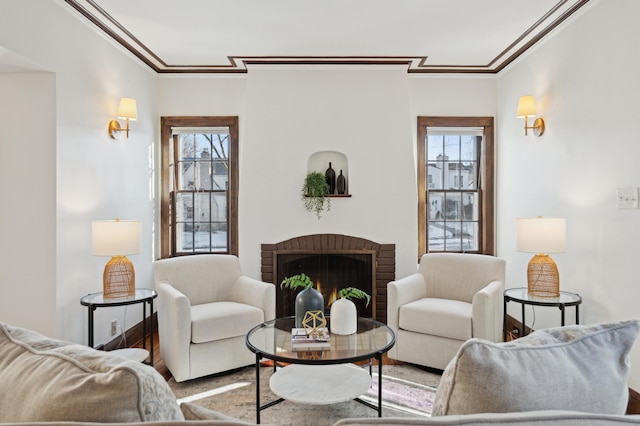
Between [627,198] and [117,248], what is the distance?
341cm

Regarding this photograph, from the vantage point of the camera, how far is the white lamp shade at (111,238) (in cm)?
318

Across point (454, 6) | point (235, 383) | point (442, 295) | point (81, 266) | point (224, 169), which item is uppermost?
point (454, 6)

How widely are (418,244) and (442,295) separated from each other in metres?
1.11

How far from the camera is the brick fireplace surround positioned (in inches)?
181

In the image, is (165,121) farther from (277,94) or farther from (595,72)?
(595,72)

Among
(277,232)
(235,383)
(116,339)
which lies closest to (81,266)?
(116,339)

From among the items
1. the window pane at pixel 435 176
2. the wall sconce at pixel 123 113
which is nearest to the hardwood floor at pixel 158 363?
the wall sconce at pixel 123 113

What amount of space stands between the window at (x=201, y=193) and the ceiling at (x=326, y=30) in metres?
0.84

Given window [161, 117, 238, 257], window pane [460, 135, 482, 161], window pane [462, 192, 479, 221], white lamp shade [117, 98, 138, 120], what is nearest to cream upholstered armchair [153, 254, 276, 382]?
window [161, 117, 238, 257]

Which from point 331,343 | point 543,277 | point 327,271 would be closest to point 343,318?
point 331,343

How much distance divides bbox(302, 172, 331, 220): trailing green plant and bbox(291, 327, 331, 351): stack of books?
78.6 inches

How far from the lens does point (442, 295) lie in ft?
12.7

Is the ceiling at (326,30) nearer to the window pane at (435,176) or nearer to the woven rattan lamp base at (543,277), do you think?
the window pane at (435,176)

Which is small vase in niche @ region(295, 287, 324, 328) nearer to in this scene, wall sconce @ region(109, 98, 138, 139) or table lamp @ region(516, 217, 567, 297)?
table lamp @ region(516, 217, 567, 297)
